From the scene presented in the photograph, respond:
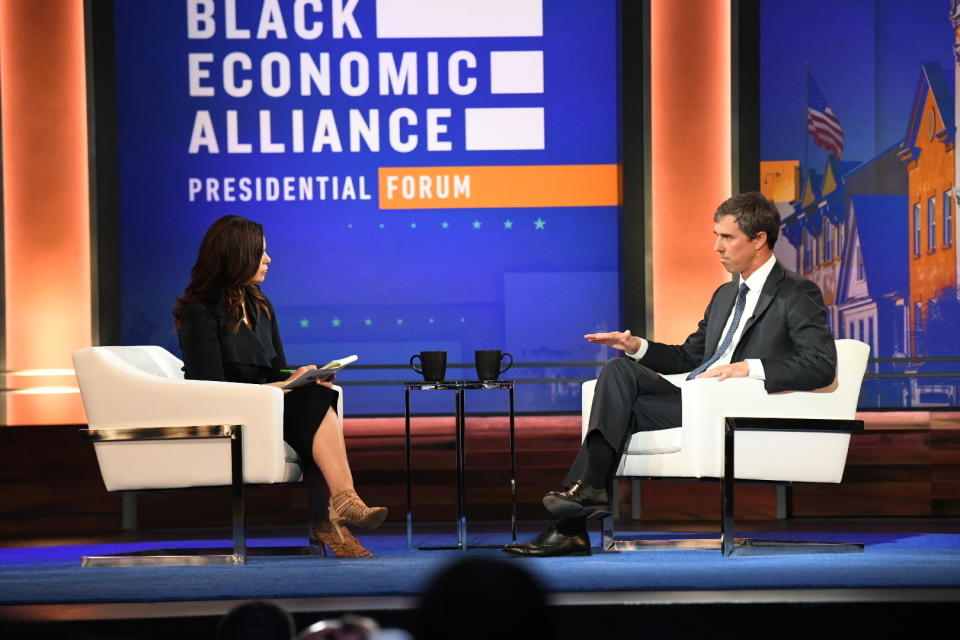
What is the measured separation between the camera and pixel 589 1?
560 centimetres

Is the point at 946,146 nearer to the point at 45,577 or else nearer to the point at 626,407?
the point at 626,407

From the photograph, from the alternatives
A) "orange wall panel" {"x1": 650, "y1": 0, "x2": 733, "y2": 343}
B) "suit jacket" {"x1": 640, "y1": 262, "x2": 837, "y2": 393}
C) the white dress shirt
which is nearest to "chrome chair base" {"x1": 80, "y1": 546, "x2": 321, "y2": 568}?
"suit jacket" {"x1": 640, "y1": 262, "x2": 837, "y2": 393}

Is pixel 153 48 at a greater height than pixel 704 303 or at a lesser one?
greater

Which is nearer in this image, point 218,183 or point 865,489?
point 865,489

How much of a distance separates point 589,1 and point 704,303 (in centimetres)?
156

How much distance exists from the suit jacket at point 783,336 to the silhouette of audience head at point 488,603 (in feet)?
8.82

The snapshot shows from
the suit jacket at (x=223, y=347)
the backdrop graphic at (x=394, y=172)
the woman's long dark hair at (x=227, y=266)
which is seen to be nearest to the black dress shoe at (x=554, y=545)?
the suit jacket at (x=223, y=347)

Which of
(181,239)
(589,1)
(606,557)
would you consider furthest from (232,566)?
(589,1)

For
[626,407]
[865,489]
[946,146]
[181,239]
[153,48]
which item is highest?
[153,48]

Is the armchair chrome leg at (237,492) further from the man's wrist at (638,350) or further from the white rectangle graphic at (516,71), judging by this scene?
the white rectangle graphic at (516,71)

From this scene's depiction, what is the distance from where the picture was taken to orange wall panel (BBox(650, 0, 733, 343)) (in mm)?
5480

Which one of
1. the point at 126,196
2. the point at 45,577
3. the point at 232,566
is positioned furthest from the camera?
the point at 126,196

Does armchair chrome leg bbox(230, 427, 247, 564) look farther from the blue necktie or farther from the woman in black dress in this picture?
the blue necktie

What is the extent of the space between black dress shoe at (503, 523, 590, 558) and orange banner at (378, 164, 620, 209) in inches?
89.6
